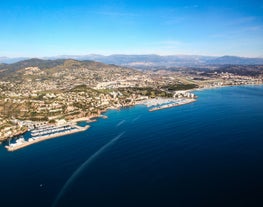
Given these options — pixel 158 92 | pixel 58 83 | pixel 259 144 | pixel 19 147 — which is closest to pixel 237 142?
pixel 259 144

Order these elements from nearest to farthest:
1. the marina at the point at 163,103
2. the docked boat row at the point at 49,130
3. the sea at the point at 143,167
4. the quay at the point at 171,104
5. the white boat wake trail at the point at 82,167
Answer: the sea at the point at 143,167, the white boat wake trail at the point at 82,167, the docked boat row at the point at 49,130, the quay at the point at 171,104, the marina at the point at 163,103

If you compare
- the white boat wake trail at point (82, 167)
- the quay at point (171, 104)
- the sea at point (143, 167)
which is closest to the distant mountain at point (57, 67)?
the quay at point (171, 104)

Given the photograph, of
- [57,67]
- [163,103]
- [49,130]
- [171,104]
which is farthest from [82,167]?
[57,67]

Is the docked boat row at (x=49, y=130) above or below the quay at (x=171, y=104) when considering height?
below

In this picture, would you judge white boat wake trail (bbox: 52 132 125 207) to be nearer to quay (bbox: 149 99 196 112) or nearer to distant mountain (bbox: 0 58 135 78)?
quay (bbox: 149 99 196 112)

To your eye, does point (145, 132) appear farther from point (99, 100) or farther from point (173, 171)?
point (99, 100)

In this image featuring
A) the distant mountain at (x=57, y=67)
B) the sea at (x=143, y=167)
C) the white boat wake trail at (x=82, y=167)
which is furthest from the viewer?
the distant mountain at (x=57, y=67)

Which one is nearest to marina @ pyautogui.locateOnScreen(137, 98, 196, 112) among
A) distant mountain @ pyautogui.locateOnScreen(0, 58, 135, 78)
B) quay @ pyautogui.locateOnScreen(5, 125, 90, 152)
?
quay @ pyautogui.locateOnScreen(5, 125, 90, 152)

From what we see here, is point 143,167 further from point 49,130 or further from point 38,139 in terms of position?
point 49,130

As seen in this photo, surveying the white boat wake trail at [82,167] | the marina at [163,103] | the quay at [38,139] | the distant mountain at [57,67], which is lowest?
the quay at [38,139]

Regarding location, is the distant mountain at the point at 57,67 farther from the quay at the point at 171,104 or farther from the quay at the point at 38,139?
the quay at the point at 38,139
